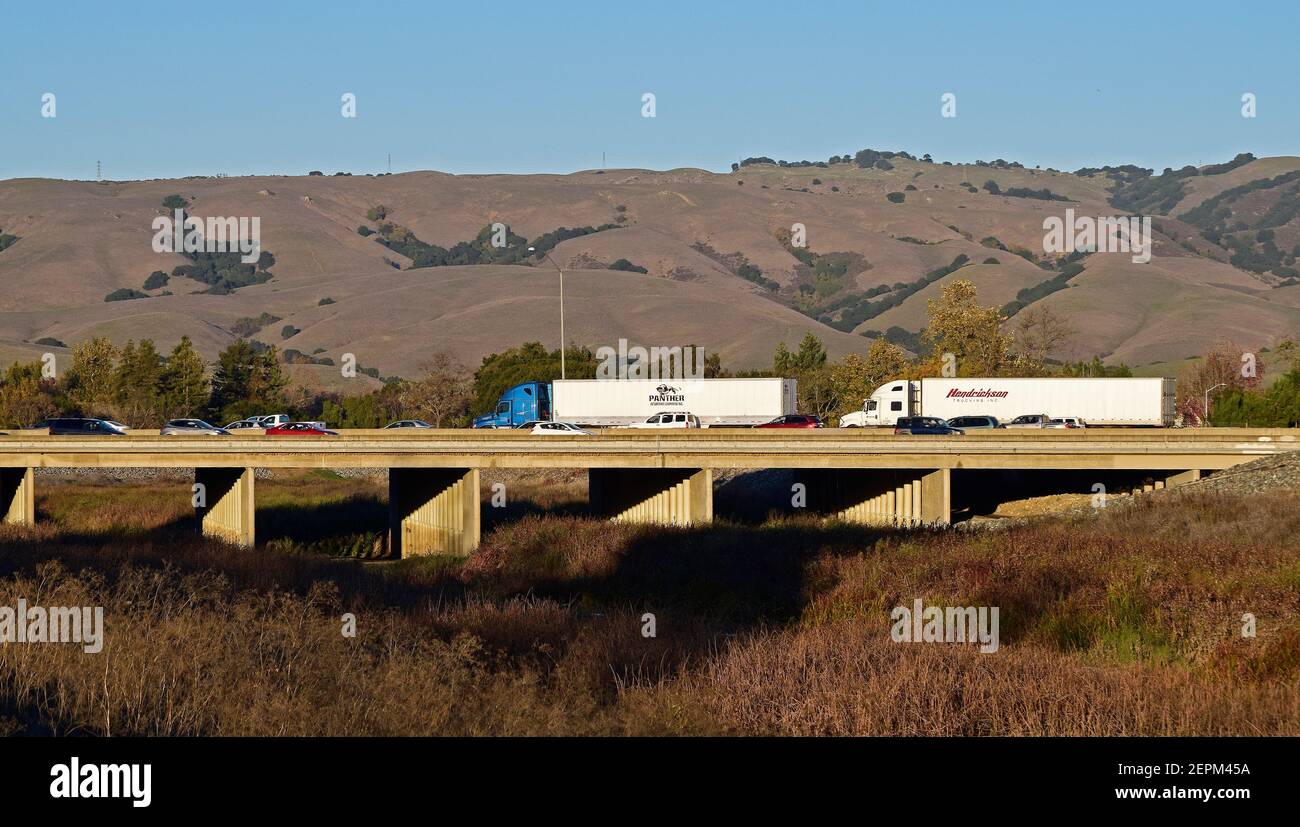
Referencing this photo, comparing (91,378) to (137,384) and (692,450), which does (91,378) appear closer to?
(137,384)

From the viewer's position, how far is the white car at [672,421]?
6906cm

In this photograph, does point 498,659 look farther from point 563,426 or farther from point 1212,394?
point 1212,394

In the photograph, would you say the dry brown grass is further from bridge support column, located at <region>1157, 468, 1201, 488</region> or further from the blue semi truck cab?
the blue semi truck cab

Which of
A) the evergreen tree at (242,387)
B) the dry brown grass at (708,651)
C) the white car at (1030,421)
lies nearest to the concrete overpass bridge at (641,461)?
the white car at (1030,421)

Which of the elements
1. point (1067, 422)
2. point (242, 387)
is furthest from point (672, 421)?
point (242, 387)

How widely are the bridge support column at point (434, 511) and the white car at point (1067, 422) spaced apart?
32671 mm

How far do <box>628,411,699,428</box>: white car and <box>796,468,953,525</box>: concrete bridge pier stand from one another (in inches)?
547

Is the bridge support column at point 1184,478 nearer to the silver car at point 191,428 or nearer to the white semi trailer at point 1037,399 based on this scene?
the white semi trailer at point 1037,399

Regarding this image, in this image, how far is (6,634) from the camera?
53.5 feet

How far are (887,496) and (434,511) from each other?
18.3m

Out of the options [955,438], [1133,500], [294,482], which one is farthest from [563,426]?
[1133,500]

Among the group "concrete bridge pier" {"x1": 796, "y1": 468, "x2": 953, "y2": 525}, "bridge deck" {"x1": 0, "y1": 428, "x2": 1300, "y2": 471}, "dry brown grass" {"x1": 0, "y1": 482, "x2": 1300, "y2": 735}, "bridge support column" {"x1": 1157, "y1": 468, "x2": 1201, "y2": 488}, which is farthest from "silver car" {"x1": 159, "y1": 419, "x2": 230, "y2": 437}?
"bridge support column" {"x1": 1157, "y1": 468, "x2": 1201, "y2": 488}

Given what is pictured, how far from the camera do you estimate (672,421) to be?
232 feet

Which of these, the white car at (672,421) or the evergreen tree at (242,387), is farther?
the evergreen tree at (242,387)
